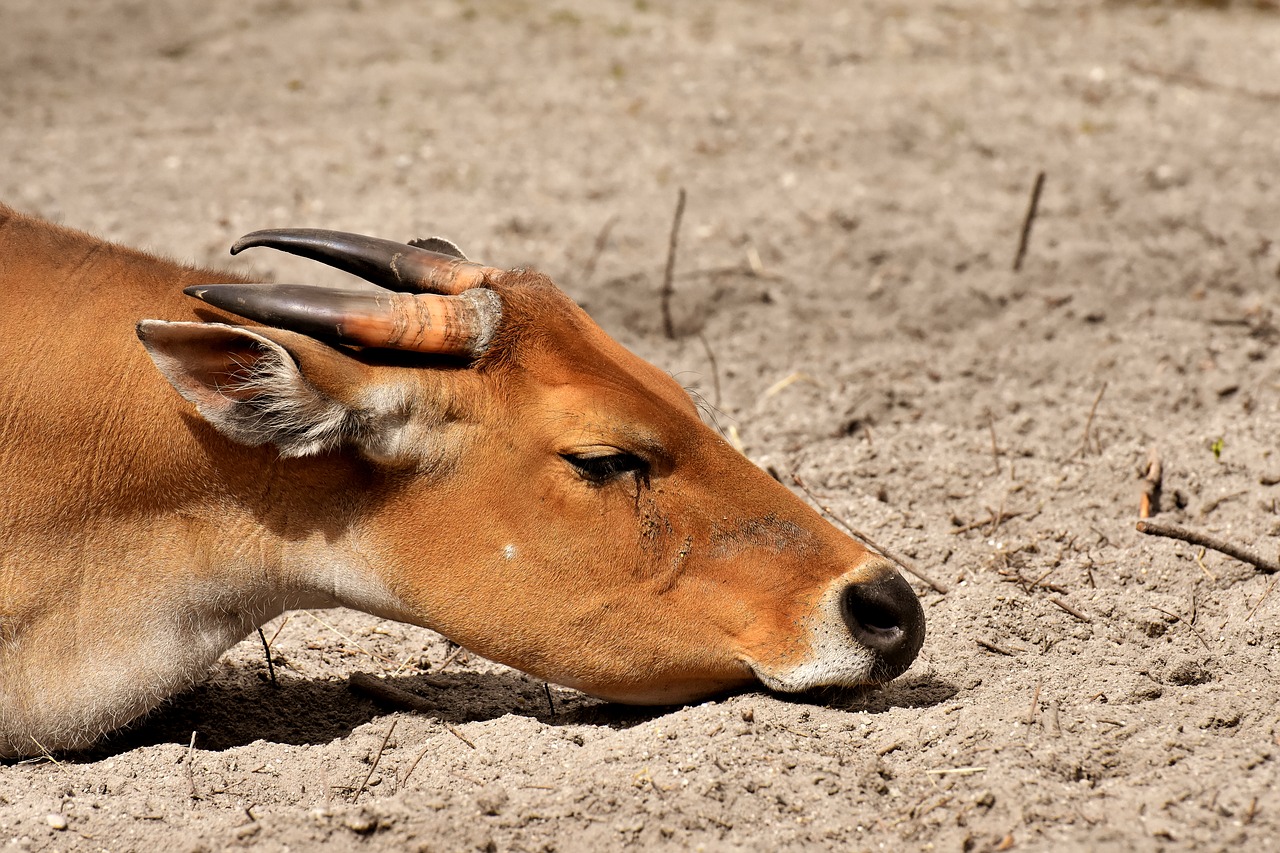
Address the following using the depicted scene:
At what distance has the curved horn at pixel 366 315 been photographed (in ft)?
12.4

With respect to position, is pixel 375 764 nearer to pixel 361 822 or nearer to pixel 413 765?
pixel 413 765

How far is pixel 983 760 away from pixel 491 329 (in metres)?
1.84

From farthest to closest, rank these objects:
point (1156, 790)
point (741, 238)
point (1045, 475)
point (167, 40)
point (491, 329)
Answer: point (167, 40) < point (741, 238) < point (1045, 475) < point (491, 329) < point (1156, 790)

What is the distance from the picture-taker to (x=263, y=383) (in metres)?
3.71

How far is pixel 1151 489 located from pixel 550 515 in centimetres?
269

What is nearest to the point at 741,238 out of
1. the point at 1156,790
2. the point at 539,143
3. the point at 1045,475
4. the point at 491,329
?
the point at 539,143

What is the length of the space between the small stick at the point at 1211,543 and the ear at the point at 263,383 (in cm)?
277

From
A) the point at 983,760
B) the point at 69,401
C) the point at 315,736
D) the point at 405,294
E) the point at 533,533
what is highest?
the point at 405,294

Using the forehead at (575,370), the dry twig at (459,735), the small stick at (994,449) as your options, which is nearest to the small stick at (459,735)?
the dry twig at (459,735)

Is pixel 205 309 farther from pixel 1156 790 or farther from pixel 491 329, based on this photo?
pixel 1156 790

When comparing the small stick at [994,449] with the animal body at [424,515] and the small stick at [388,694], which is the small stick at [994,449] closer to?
the animal body at [424,515]

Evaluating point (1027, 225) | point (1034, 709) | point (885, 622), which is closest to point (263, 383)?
point (885, 622)

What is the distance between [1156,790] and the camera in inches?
135

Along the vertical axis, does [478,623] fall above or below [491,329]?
below
